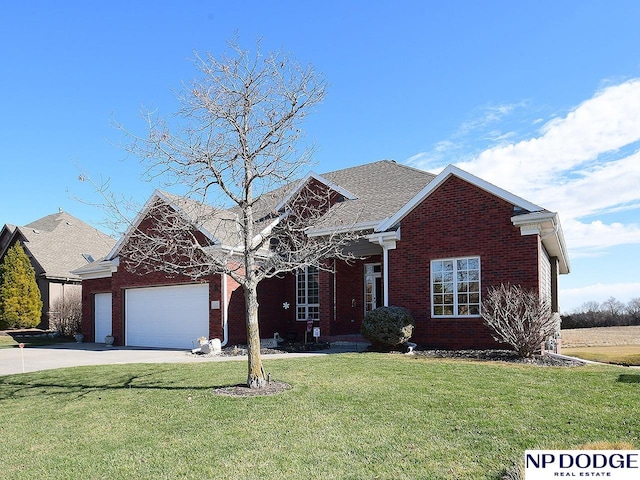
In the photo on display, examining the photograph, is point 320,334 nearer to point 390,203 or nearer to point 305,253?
point 390,203

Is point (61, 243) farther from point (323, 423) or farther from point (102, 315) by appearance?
point (323, 423)

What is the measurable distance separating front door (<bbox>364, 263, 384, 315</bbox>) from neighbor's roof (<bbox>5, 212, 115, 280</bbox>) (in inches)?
598

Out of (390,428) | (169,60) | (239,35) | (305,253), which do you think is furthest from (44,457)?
(169,60)

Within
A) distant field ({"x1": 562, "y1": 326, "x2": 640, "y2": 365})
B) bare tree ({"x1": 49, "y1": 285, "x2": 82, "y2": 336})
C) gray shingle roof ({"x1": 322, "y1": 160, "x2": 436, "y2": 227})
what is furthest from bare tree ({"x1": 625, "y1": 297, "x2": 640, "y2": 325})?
bare tree ({"x1": 49, "y1": 285, "x2": 82, "y2": 336})

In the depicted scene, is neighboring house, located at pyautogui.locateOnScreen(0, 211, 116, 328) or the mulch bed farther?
neighboring house, located at pyautogui.locateOnScreen(0, 211, 116, 328)

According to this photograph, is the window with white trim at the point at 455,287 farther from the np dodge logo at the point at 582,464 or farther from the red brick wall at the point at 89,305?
the red brick wall at the point at 89,305

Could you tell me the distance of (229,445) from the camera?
6.20 meters

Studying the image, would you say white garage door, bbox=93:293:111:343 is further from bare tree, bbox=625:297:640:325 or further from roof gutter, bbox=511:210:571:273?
bare tree, bbox=625:297:640:325

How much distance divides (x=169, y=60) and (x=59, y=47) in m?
3.82

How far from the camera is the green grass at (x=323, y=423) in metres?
5.52

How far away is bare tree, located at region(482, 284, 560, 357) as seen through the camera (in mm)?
11875

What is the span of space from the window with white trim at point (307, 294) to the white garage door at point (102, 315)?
9182 mm

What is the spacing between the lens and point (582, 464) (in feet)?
16.4

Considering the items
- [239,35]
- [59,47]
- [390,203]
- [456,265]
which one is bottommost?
[456,265]
